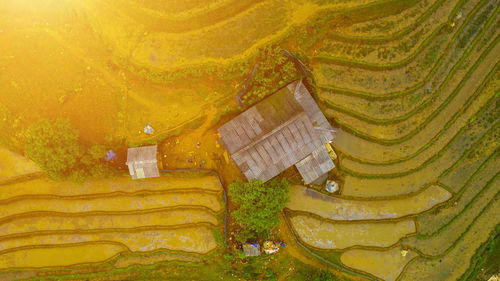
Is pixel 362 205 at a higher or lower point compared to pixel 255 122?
lower

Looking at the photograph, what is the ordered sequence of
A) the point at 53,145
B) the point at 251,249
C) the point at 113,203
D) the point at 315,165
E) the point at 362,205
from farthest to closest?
the point at 113,203 → the point at 362,205 → the point at 251,249 → the point at 315,165 → the point at 53,145

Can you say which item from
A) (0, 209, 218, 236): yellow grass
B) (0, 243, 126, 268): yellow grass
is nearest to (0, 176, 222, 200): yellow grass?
(0, 209, 218, 236): yellow grass

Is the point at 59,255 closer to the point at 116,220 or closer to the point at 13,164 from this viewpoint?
the point at 116,220

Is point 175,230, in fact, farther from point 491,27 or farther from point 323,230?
point 491,27

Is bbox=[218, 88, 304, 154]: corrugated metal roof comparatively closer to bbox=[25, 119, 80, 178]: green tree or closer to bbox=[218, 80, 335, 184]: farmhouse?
bbox=[218, 80, 335, 184]: farmhouse

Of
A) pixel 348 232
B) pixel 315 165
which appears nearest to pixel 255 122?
pixel 315 165

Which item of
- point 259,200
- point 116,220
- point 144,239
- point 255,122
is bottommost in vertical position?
point 259,200

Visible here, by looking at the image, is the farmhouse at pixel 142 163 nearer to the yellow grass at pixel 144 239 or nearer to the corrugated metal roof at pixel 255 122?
the yellow grass at pixel 144 239

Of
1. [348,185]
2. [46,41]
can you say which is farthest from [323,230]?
[46,41]

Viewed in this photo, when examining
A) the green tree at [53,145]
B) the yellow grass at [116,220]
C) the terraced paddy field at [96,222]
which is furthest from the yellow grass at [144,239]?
the green tree at [53,145]
